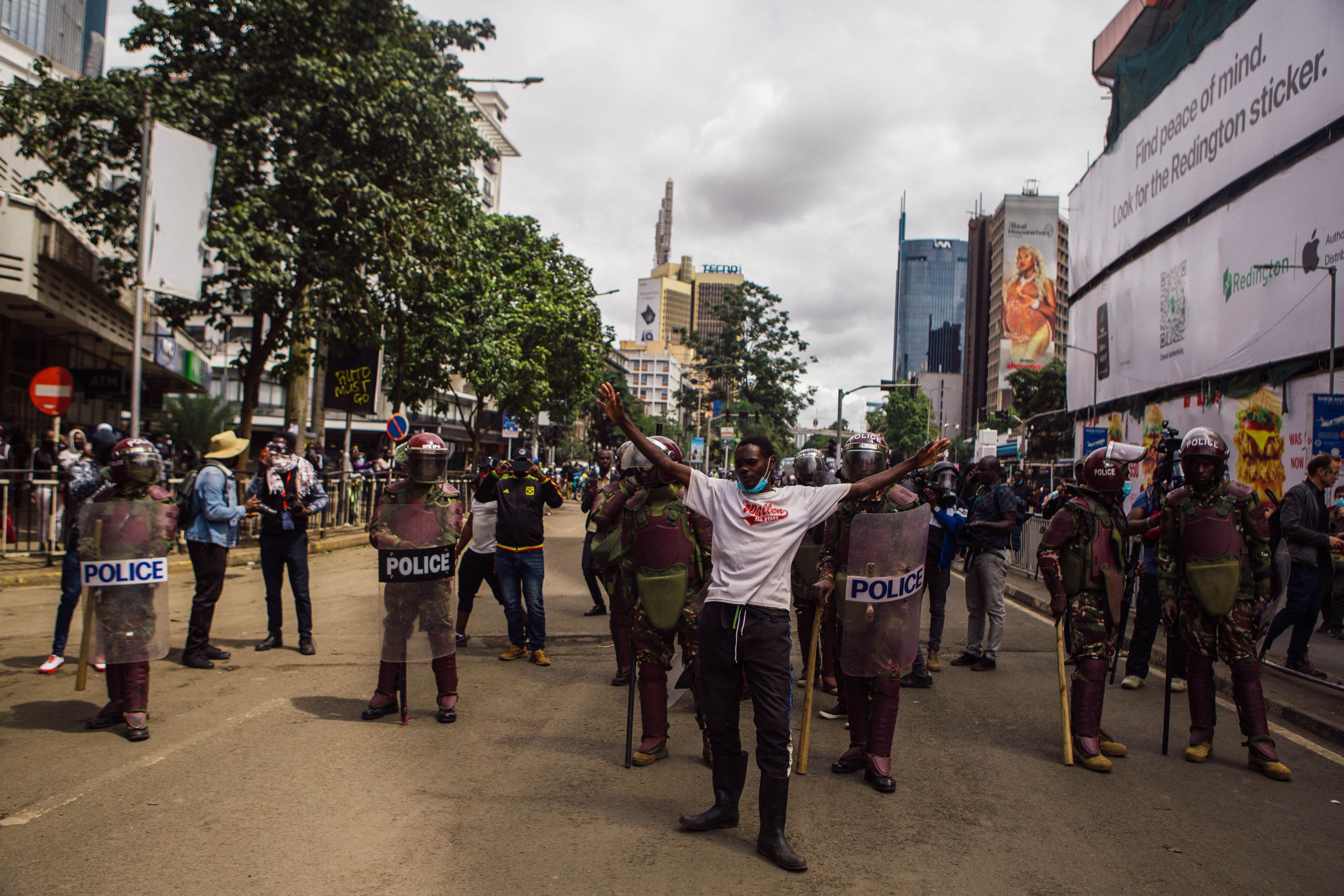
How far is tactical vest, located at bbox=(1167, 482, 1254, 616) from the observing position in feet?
17.9

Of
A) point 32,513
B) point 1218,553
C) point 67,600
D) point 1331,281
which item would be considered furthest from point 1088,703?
point 1331,281

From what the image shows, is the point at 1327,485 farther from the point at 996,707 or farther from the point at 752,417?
the point at 752,417

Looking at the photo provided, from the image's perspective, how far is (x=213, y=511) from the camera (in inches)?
287

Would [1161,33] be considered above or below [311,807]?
above

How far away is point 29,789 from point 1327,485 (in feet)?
30.0

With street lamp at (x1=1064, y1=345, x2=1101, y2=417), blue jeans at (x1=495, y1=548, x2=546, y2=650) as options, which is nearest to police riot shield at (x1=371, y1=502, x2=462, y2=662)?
blue jeans at (x1=495, y1=548, x2=546, y2=650)

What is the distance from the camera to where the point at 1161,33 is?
33500 millimetres

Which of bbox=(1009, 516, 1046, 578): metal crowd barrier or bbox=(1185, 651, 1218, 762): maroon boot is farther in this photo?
bbox=(1009, 516, 1046, 578): metal crowd barrier

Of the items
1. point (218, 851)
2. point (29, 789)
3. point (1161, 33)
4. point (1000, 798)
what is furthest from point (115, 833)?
point (1161, 33)

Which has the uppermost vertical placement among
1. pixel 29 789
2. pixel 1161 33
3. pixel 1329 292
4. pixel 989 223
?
pixel 989 223

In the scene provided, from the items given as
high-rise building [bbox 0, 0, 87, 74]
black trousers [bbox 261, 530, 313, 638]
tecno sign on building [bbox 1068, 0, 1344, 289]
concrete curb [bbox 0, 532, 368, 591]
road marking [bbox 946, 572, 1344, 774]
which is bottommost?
road marking [bbox 946, 572, 1344, 774]

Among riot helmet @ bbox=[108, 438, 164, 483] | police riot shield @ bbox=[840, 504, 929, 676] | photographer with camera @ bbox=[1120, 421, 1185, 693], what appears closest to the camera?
police riot shield @ bbox=[840, 504, 929, 676]

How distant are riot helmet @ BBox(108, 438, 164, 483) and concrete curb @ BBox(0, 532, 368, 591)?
518 centimetres

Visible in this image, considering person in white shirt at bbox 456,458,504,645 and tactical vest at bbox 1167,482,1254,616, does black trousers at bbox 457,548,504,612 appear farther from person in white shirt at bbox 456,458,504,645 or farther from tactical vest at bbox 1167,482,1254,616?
tactical vest at bbox 1167,482,1254,616
